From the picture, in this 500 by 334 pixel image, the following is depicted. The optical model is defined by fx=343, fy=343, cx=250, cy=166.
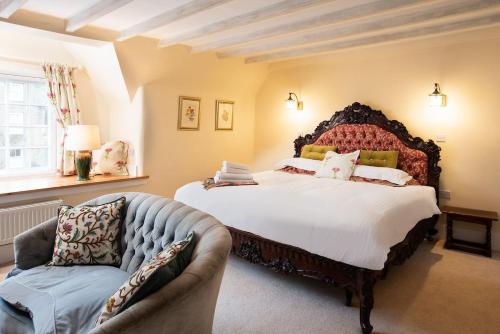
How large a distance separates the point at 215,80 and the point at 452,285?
13.2ft

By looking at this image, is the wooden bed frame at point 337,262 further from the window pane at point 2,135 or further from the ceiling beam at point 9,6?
the window pane at point 2,135

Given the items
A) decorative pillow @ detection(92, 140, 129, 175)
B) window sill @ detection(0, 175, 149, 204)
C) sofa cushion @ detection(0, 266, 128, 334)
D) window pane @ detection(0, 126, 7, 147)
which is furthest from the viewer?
decorative pillow @ detection(92, 140, 129, 175)

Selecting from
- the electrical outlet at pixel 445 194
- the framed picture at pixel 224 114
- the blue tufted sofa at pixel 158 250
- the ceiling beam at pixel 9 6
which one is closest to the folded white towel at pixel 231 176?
the blue tufted sofa at pixel 158 250

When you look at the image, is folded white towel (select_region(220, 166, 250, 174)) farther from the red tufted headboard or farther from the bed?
the red tufted headboard

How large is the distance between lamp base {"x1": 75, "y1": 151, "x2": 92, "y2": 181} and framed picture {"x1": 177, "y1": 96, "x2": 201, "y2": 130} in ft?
4.35

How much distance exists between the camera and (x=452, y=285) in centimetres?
304

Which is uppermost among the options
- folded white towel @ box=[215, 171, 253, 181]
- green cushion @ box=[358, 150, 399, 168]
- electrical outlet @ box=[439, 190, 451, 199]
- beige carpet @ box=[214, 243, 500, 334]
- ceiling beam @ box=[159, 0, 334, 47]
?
ceiling beam @ box=[159, 0, 334, 47]

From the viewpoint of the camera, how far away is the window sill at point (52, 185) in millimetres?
3389

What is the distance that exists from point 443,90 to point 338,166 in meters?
1.58

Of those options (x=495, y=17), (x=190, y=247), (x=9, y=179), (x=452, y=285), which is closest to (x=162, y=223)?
(x=190, y=247)

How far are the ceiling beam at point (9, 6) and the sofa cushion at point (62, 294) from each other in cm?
212

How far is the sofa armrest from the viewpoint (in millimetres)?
2107

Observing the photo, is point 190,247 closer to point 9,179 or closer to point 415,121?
point 9,179

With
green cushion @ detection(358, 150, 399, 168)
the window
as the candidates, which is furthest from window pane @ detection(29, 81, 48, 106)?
green cushion @ detection(358, 150, 399, 168)
